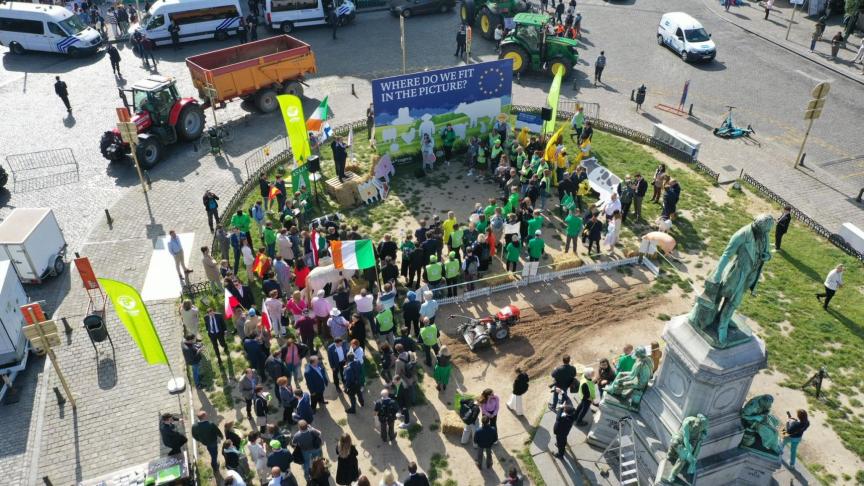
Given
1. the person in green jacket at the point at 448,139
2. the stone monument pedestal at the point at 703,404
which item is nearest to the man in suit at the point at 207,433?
the stone monument pedestal at the point at 703,404

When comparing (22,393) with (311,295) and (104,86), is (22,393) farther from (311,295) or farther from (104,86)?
(104,86)

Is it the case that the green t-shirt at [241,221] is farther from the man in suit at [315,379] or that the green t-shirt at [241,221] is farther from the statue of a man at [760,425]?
the statue of a man at [760,425]

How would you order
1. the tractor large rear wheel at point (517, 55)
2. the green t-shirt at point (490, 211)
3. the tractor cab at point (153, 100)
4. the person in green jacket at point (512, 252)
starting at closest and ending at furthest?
1. the person in green jacket at point (512, 252)
2. the green t-shirt at point (490, 211)
3. the tractor cab at point (153, 100)
4. the tractor large rear wheel at point (517, 55)

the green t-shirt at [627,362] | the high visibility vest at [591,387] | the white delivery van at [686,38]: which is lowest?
the high visibility vest at [591,387]

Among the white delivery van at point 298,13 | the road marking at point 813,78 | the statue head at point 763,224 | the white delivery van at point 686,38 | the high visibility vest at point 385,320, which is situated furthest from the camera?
the white delivery van at point 298,13

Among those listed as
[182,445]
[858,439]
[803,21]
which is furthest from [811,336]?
[803,21]

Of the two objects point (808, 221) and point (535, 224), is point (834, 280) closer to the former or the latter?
point (808, 221)

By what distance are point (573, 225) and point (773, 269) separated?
5.55 metres

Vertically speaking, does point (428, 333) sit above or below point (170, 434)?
above

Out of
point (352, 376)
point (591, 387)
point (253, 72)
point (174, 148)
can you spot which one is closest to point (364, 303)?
point (352, 376)

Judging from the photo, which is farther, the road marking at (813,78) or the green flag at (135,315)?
the road marking at (813,78)

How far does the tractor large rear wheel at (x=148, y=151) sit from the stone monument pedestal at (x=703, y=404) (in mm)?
16814

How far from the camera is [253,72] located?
24453mm

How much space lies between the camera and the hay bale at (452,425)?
40.8 feet
